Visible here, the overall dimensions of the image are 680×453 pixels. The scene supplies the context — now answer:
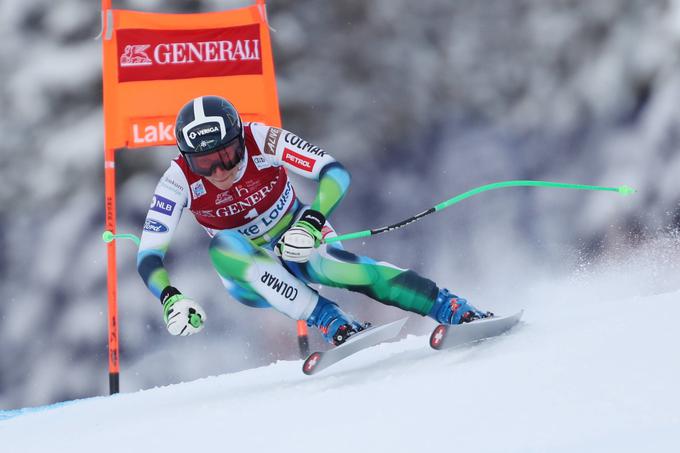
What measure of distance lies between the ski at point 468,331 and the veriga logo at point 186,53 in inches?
98.9

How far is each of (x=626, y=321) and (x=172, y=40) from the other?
3.22 m

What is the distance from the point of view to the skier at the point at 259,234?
2994mm

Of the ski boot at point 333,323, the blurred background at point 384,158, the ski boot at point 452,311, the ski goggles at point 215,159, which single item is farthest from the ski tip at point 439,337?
the blurred background at point 384,158

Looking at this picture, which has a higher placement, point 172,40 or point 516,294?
point 172,40

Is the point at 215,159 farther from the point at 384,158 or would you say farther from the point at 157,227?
the point at 384,158

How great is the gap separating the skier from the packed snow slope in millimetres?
247

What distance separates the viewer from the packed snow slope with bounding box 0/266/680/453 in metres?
1.87

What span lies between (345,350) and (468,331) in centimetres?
45

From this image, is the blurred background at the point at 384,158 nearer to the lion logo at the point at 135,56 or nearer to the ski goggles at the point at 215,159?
the lion logo at the point at 135,56

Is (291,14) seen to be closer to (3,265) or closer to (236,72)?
(236,72)

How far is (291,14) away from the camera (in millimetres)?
6316

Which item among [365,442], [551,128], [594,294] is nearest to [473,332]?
[365,442]

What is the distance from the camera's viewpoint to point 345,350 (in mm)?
2930

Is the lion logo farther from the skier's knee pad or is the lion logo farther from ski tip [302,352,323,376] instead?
ski tip [302,352,323,376]
